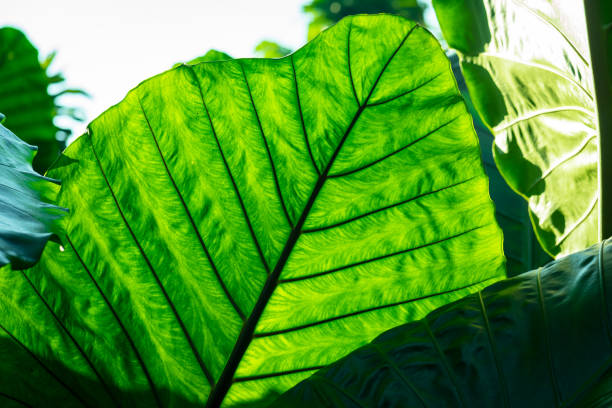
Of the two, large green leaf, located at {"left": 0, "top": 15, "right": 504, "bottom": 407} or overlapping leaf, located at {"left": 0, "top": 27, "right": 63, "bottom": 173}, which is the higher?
overlapping leaf, located at {"left": 0, "top": 27, "right": 63, "bottom": 173}

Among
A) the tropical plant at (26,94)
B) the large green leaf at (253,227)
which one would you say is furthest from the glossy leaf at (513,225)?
the tropical plant at (26,94)

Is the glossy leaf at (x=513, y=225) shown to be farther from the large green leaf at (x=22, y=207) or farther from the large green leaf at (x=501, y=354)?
the large green leaf at (x=22, y=207)

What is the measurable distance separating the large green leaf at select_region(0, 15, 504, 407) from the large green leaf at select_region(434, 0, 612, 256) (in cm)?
18

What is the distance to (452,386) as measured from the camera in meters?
0.52

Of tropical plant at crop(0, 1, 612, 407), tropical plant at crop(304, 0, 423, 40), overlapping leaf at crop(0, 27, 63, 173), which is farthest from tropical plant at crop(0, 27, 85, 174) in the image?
tropical plant at crop(304, 0, 423, 40)

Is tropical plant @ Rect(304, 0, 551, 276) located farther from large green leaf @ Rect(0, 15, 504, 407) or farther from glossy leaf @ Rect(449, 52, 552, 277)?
large green leaf @ Rect(0, 15, 504, 407)

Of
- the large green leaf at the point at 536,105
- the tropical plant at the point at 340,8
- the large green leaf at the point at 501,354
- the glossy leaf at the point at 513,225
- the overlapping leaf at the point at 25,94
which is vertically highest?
the tropical plant at the point at 340,8

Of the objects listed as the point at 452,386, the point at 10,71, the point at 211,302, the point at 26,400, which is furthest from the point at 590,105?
the point at 10,71

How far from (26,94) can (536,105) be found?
3.97 ft

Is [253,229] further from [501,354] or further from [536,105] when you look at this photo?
[536,105]

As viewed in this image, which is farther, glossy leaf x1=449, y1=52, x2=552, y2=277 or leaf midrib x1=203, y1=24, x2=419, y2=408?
glossy leaf x1=449, y1=52, x2=552, y2=277

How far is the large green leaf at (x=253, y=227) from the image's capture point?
709 mm

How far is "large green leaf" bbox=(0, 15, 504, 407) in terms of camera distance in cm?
71

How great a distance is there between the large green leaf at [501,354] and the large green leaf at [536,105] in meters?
0.34
